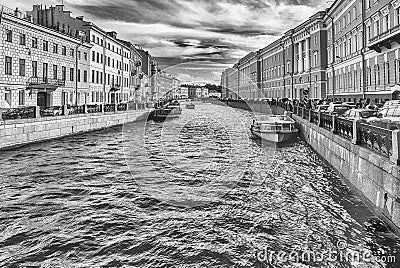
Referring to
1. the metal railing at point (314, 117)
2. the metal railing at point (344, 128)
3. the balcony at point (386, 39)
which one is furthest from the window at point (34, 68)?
the balcony at point (386, 39)

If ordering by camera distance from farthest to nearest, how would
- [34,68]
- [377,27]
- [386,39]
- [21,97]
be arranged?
1. [377,27]
2. [34,68]
3. [21,97]
4. [386,39]

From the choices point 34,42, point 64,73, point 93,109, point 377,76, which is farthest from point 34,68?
point 377,76

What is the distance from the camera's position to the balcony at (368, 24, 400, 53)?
86.0ft

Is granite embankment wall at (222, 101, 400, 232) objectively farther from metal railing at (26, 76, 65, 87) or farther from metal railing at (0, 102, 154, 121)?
metal railing at (26, 76, 65, 87)

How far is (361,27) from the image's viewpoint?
37906 millimetres

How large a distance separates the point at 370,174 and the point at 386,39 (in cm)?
2252

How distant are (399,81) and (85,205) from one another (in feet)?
88.3

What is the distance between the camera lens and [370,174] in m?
9.71

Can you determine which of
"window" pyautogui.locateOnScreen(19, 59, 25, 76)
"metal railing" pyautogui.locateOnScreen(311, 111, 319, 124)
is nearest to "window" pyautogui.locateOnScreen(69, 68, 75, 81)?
"window" pyautogui.locateOnScreen(19, 59, 25, 76)

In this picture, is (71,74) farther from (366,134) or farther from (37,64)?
(366,134)

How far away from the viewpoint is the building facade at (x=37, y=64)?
97.0 ft
